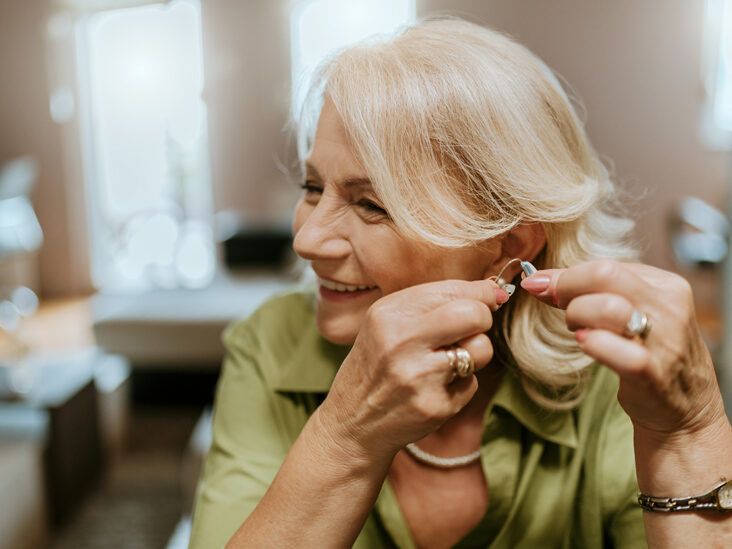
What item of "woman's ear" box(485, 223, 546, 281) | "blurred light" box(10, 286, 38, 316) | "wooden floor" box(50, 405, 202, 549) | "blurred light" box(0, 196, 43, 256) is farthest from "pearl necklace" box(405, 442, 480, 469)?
"blurred light" box(10, 286, 38, 316)

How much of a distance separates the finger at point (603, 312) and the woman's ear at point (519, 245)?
1.03ft

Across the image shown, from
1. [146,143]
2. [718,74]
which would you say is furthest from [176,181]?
[718,74]

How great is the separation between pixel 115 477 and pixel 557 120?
6.87ft

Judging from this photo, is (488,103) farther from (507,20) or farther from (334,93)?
(507,20)

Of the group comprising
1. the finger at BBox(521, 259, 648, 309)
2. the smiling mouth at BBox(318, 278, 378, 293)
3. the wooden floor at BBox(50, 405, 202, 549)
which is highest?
the finger at BBox(521, 259, 648, 309)

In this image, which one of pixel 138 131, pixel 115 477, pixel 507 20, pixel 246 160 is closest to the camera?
pixel 507 20

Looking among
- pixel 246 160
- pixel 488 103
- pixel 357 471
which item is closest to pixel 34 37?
pixel 246 160

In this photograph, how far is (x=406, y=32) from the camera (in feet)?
2.81

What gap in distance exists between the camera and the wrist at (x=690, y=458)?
0.64m

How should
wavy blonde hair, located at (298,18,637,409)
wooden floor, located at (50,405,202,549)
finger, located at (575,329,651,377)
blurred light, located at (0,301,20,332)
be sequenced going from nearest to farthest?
finger, located at (575,329,651,377), wavy blonde hair, located at (298,18,637,409), wooden floor, located at (50,405,202,549), blurred light, located at (0,301,20,332)

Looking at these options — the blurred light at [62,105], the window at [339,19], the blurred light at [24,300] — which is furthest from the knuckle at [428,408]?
the blurred light at [24,300]

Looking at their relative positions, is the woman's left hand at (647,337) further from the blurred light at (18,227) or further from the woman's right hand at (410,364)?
the blurred light at (18,227)

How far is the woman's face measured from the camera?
812mm

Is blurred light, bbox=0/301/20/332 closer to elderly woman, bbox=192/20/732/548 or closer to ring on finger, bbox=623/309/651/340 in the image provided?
elderly woman, bbox=192/20/732/548
